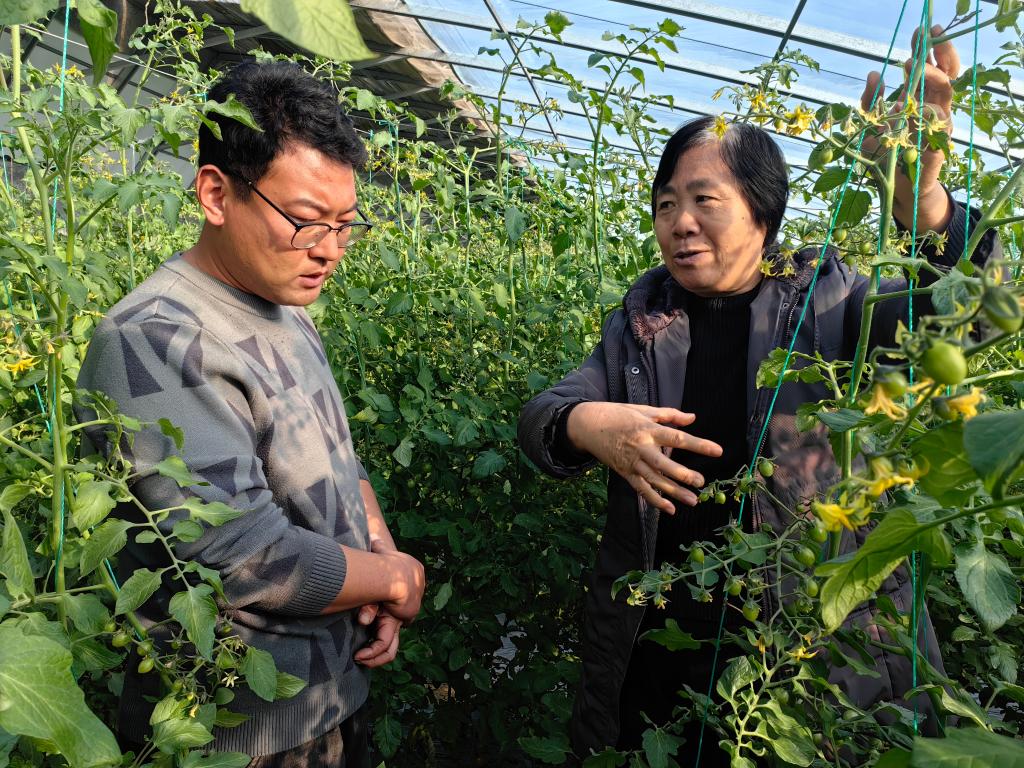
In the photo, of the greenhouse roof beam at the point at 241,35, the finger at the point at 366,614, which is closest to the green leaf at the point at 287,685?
the finger at the point at 366,614

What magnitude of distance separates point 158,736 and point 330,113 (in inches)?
38.4

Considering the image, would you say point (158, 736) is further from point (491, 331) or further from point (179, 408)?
point (491, 331)

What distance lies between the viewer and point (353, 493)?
1517mm

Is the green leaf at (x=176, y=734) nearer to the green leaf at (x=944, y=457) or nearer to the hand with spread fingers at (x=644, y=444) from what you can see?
the hand with spread fingers at (x=644, y=444)

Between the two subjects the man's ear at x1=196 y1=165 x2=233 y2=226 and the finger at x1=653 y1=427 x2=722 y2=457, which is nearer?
the finger at x1=653 y1=427 x2=722 y2=457

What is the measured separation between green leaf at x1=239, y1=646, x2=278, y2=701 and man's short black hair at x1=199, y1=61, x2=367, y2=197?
734 millimetres

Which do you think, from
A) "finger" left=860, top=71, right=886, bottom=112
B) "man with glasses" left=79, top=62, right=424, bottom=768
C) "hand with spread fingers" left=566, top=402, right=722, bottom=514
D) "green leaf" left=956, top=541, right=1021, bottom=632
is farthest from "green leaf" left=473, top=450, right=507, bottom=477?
"green leaf" left=956, top=541, right=1021, bottom=632

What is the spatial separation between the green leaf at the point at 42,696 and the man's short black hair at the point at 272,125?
96 centimetres

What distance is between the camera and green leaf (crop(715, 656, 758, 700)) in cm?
Result: 96

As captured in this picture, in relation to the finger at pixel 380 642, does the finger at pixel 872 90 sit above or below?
above

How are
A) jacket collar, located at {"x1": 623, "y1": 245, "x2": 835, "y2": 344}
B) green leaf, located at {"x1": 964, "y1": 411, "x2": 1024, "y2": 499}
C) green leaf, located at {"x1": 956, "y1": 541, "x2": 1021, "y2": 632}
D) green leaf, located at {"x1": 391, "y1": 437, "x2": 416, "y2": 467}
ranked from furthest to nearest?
green leaf, located at {"x1": 391, "y1": 437, "x2": 416, "y2": 467}, jacket collar, located at {"x1": 623, "y1": 245, "x2": 835, "y2": 344}, green leaf, located at {"x1": 956, "y1": 541, "x2": 1021, "y2": 632}, green leaf, located at {"x1": 964, "y1": 411, "x2": 1024, "y2": 499}

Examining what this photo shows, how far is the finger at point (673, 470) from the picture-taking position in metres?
1.15

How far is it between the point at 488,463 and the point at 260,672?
0.96 meters

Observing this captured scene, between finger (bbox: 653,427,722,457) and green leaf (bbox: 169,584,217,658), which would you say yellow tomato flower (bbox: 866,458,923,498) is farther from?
green leaf (bbox: 169,584,217,658)
